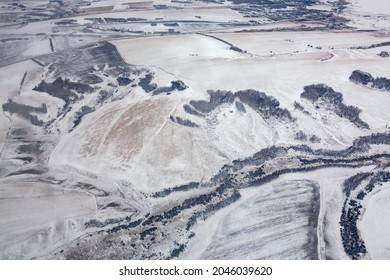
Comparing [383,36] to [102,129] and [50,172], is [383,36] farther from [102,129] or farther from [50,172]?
[50,172]

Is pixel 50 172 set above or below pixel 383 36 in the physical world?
below

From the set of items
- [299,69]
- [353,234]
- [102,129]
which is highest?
[299,69]

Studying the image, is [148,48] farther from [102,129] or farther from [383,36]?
[383,36]

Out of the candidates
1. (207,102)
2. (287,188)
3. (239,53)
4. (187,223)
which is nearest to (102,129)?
(207,102)
